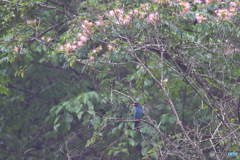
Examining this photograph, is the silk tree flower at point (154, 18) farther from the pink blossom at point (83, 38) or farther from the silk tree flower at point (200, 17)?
the pink blossom at point (83, 38)

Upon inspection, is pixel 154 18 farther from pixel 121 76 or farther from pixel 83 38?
pixel 121 76

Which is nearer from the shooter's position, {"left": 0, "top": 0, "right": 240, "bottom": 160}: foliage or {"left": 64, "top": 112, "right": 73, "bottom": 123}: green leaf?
{"left": 0, "top": 0, "right": 240, "bottom": 160}: foliage

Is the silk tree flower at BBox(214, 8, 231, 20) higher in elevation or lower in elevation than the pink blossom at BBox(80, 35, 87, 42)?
higher

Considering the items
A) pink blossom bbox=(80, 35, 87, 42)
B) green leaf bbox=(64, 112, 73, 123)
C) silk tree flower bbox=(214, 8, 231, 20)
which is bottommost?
green leaf bbox=(64, 112, 73, 123)

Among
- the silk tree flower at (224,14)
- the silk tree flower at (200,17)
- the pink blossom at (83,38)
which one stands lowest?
the pink blossom at (83,38)

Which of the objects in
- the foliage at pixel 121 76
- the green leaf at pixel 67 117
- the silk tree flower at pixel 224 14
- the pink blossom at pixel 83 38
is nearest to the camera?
the foliage at pixel 121 76

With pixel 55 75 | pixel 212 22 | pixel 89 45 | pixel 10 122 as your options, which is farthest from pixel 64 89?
pixel 212 22

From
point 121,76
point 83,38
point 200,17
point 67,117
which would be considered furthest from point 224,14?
point 67,117

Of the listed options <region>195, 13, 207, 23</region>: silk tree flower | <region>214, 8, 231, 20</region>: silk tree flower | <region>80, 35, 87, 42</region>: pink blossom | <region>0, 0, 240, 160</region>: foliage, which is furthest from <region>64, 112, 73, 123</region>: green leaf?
<region>214, 8, 231, 20</region>: silk tree flower

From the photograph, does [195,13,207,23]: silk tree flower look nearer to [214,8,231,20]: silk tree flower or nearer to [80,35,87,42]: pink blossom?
[214,8,231,20]: silk tree flower

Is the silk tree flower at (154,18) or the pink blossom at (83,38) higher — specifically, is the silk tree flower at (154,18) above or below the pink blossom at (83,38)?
above

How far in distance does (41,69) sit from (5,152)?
5.78 ft

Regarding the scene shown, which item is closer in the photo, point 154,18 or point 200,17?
point 154,18

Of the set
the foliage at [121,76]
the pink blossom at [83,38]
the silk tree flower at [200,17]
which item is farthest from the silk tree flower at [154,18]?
the pink blossom at [83,38]
